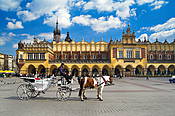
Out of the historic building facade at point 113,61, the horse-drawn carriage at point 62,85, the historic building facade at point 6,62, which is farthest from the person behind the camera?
the historic building facade at point 6,62

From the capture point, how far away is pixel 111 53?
52.8 meters

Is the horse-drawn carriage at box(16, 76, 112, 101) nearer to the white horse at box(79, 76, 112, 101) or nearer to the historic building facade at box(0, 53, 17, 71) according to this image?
the white horse at box(79, 76, 112, 101)

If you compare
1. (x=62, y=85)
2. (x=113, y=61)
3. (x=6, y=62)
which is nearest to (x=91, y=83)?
(x=62, y=85)

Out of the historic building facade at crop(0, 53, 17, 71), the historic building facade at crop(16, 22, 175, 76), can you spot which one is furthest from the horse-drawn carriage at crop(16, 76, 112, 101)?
the historic building facade at crop(0, 53, 17, 71)

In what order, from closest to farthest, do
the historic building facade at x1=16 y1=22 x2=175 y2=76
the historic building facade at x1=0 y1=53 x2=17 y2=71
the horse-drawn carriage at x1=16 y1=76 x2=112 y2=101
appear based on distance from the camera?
the horse-drawn carriage at x1=16 y1=76 x2=112 y2=101, the historic building facade at x1=16 y1=22 x2=175 y2=76, the historic building facade at x1=0 y1=53 x2=17 y2=71

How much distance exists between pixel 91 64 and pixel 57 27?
34943mm

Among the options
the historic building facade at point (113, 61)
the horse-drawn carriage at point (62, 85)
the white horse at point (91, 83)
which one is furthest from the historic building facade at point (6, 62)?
the white horse at point (91, 83)

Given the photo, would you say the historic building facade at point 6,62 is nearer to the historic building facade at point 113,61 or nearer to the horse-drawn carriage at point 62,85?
the historic building facade at point 113,61

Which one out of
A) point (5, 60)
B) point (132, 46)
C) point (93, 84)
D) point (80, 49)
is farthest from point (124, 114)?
point (5, 60)

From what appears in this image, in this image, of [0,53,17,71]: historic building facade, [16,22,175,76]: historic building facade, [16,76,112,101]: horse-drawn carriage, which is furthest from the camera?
[0,53,17,71]: historic building facade

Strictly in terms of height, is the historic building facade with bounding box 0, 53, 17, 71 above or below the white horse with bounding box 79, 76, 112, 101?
above

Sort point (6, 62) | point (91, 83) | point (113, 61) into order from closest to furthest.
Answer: point (91, 83) → point (113, 61) → point (6, 62)

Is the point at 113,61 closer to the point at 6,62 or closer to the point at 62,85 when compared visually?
the point at 62,85

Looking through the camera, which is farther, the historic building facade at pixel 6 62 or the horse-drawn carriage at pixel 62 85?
the historic building facade at pixel 6 62
